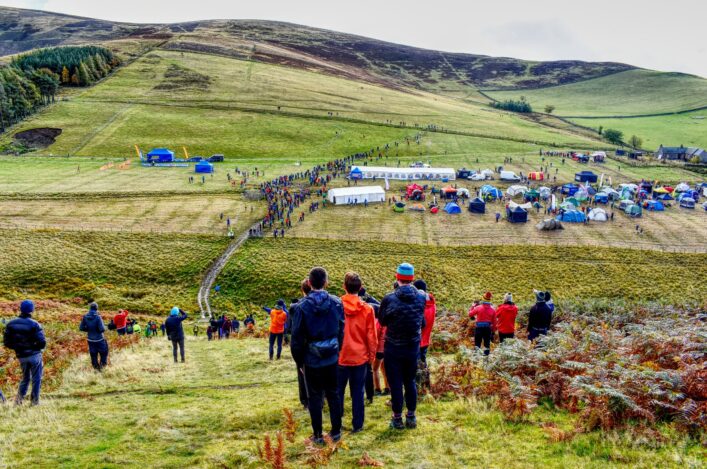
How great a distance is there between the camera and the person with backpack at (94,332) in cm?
1405

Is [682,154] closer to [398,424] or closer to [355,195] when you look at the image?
[355,195]

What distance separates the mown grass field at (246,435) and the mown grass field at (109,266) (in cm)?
2554

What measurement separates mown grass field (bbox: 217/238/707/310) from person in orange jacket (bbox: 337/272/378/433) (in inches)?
1152

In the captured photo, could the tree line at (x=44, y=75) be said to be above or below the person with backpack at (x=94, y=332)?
above

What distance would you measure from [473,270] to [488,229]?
35.5ft

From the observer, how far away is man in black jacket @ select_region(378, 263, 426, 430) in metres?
8.08

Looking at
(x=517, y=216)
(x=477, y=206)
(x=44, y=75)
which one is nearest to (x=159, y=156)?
(x=477, y=206)

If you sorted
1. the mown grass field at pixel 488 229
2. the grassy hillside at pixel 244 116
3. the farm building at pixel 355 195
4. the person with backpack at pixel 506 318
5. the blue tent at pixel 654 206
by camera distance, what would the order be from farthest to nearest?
the grassy hillside at pixel 244 116 → the blue tent at pixel 654 206 → the farm building at pixel 355 195 → the mown grass field at pixel 488 229 → the person with backpack at pixel 506 318

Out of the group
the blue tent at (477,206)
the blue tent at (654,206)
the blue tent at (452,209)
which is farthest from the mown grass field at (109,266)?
→ the blue tent at (654,206)

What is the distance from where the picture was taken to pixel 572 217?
183 ft

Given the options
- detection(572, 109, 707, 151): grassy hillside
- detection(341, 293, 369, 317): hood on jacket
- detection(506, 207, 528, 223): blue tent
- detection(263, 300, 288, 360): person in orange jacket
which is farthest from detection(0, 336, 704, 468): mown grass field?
detection(572, 109, 707, 151): grassy hillside

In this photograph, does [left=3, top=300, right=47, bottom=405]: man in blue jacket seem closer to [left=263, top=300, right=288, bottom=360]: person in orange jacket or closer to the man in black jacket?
[left=263, top=300, right=288, bottom=360]: person in orange jacket

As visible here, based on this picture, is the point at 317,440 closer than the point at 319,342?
No

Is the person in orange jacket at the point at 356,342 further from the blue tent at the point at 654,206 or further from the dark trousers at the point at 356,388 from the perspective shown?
the blue tent at the point at 654,206
